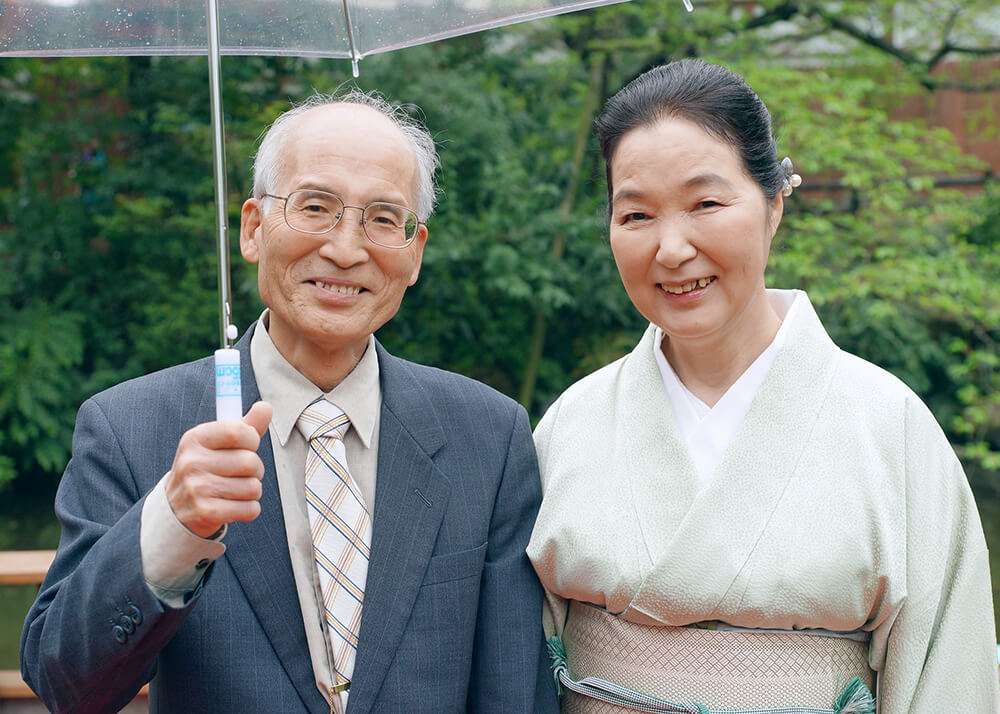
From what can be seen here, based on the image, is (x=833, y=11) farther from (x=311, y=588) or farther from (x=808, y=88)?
(x=311, y=588)

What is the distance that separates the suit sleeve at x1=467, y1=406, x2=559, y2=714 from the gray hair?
1.84 feet

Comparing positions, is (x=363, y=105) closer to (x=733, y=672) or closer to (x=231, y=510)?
(x=231, y=510)

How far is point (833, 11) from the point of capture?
788 cm

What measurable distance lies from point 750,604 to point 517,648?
45 cm

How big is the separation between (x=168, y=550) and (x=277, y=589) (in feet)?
0.97

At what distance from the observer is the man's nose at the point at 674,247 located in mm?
2076

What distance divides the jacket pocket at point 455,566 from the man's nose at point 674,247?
654 mm

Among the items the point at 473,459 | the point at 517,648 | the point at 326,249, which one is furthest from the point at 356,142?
the point at 517,648

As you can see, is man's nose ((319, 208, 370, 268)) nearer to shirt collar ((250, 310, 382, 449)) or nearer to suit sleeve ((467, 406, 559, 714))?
shirt collar ((250, 310, 382, 449))

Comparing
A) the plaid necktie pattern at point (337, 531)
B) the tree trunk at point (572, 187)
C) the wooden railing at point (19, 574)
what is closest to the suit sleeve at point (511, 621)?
Result: the plaid necktie pattern at point (337, 531)

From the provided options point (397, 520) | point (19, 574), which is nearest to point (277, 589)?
point (397, 520)

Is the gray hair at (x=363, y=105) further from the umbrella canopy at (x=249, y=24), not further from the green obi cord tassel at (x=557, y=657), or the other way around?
the green obi cord tassel at (x=557, y=657)

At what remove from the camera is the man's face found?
2.06 meters

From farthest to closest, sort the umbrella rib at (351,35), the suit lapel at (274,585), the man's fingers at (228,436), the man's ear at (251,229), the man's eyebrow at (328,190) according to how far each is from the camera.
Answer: the umbrella rib at (351,35) → the man's ear at (251,229) → the man's eyebrow at (328,190) → the suit lapel at (274,585) → the man's fingers at (228,436)
